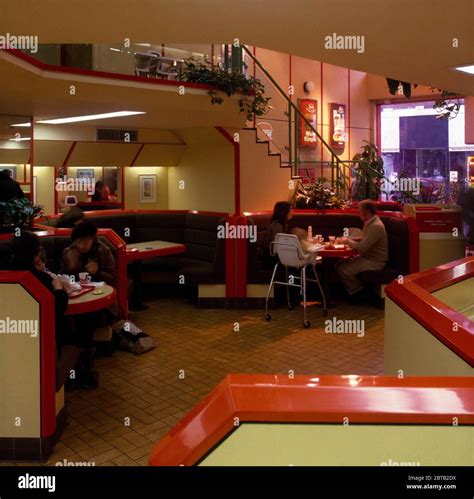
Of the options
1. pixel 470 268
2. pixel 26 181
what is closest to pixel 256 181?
pixel 26 181

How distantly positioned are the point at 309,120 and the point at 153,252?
6.82 meters

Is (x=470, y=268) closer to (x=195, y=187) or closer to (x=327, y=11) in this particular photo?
(x=327, y=11)

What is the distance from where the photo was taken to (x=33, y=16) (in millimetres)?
3732

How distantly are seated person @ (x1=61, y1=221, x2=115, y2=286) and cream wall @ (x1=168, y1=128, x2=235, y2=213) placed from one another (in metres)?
3.35

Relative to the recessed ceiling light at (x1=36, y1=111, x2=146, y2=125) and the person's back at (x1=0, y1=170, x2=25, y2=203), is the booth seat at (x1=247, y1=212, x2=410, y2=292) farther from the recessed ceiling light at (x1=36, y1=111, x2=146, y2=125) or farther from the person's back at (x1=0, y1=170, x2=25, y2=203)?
the person's back at (x1=0, y1=170, x2=25, y2=203)

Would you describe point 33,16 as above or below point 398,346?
above

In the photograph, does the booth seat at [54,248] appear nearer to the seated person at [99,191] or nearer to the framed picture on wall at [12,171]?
the framed picture on wall at [12,171]

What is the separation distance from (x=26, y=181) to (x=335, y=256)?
4.16 m

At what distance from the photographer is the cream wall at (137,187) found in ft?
34.4

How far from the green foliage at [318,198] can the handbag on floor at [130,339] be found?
4.10 meters

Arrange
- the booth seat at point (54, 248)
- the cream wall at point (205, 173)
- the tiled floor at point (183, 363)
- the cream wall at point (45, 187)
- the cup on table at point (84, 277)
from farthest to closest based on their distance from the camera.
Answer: the cream wall at point (45, 187)
the cream wall at point (205, 173)
the booth seat at point (54, 248)
the cup on table at point (84, 277)
the tiled floor at point (183, 363)

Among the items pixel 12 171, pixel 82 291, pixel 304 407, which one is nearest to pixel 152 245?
pixel 12 171

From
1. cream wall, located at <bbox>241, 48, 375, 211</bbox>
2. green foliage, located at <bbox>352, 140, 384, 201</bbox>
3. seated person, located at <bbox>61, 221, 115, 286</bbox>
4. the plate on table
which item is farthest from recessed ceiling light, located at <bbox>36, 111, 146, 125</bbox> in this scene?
green foliage, located at <bbox>352, 140, 384, 201</bbox>

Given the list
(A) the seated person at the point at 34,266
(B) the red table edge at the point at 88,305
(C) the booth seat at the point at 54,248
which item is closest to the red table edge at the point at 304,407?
(A) the seated person at the point at 34,266
